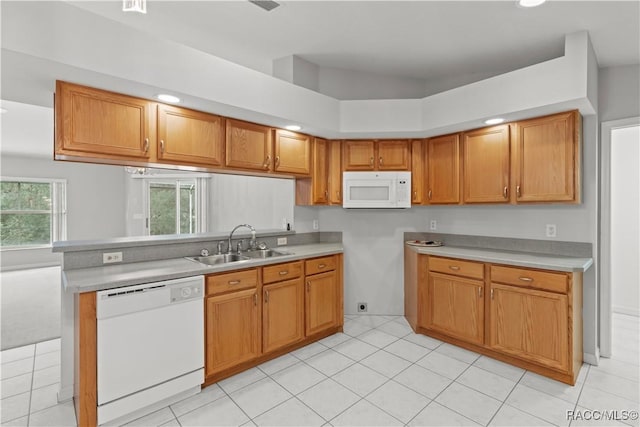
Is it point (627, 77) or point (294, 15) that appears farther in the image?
point (627, 77)

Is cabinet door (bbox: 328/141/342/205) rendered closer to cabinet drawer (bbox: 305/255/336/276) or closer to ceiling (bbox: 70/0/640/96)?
cabinet drawer (bbox: 305/255/336/276)

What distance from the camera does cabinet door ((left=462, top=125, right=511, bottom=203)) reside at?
9.77 feet

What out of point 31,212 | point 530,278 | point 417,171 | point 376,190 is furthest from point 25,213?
point 530,278

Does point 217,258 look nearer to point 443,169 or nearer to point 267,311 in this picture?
point 267,311

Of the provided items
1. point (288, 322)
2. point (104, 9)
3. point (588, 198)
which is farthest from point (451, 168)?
point (104, 9)

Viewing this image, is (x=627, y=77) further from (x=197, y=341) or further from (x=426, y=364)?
(x=197, y=341)

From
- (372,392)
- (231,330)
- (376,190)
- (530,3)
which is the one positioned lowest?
(372,392)

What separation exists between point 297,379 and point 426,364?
113 cm

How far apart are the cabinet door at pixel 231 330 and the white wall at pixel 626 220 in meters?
4.51

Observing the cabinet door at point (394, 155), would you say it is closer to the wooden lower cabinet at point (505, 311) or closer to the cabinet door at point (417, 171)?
the cabinet door at point (417, 171)

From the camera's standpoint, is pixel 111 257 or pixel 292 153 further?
pixel 292 153

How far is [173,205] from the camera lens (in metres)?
5.91

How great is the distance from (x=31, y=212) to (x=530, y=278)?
8.92 metres

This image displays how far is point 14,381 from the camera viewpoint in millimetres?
2430
